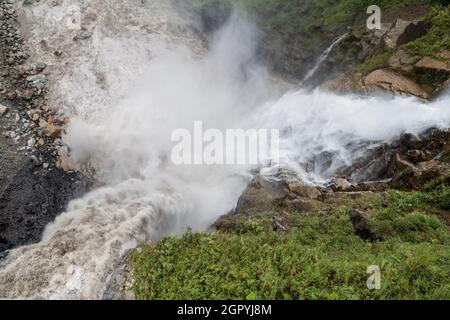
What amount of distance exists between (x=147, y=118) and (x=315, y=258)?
10.1 m

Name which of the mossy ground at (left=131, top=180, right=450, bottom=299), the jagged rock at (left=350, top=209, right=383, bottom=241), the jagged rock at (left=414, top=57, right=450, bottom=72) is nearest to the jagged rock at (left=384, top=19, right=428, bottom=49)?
the jagged rock at (left=414, top=57, right=450, bottom=72)

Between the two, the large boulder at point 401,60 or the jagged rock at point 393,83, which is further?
the large boulder at point 401,60

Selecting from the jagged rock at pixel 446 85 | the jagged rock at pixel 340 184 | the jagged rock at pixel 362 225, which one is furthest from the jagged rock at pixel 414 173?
the jagged rock at pixel 446 85

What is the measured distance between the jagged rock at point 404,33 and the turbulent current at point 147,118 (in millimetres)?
3650

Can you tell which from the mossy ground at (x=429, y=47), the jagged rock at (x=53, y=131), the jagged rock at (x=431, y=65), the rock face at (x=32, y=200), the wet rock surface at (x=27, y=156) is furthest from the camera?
the mossy ground at (x=429, y=47)

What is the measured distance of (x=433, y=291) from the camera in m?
6.90

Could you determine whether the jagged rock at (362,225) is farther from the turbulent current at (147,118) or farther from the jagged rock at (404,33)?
the jagged rock at (404,33)

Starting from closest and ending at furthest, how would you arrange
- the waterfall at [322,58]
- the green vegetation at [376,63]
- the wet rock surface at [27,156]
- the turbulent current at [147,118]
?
1. the turbulent current at [147,118]
2. the wet rock surface at [27,156]
3. the green vegetation at [376,63]
4. the waterfall at [322,58]

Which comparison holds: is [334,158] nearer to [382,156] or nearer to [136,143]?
[382,156]

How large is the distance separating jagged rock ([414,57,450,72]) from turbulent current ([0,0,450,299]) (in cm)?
147

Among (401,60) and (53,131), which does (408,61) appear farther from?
(53,131)

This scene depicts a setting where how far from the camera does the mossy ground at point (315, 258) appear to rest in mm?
6993

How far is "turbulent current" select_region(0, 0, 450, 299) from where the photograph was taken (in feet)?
32.6

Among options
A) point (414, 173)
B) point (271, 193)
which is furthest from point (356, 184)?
point (271, 193)
